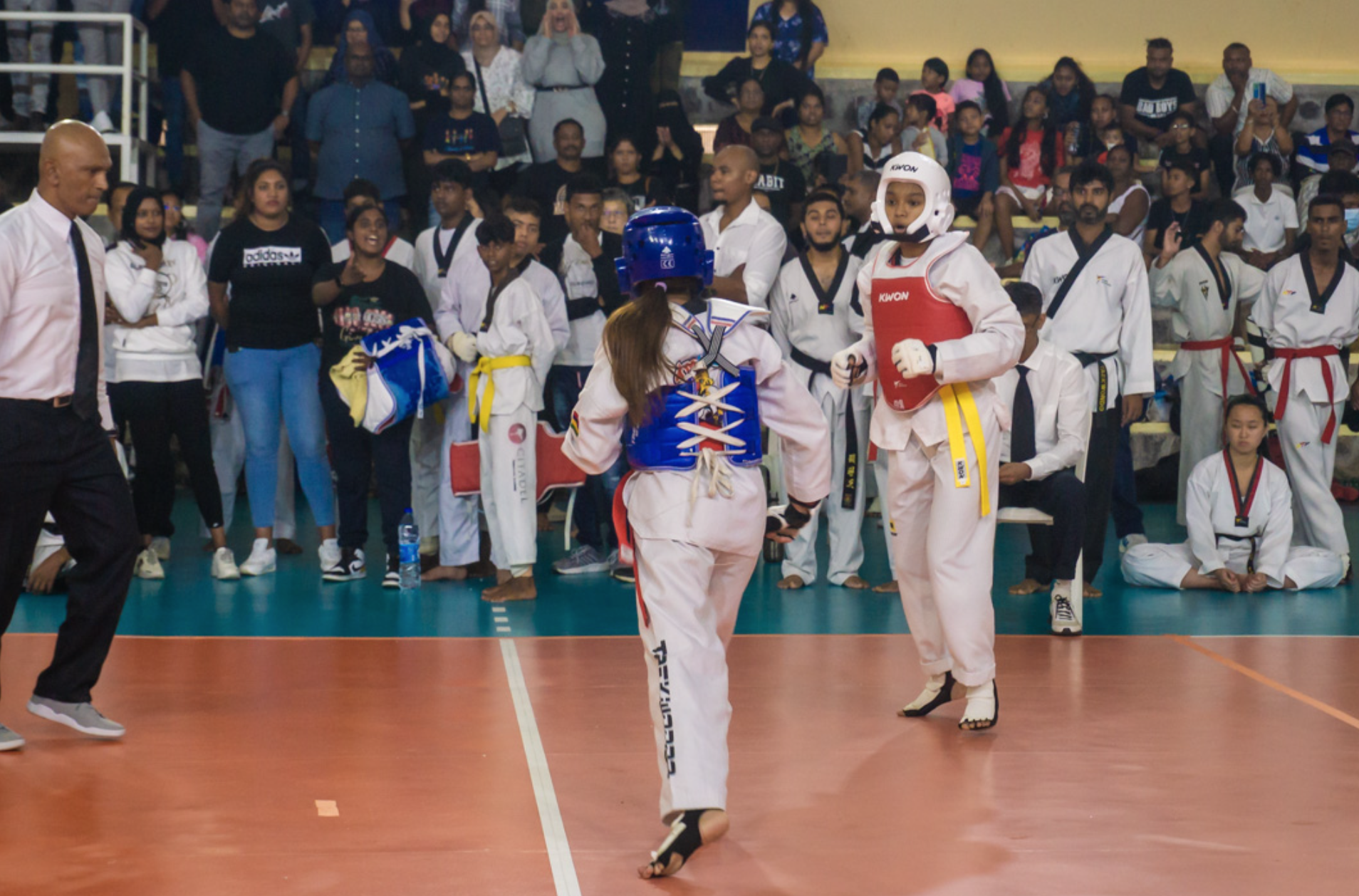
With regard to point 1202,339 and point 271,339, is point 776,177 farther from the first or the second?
point 271,339

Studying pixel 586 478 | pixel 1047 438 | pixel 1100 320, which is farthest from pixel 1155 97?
pixel 586 478

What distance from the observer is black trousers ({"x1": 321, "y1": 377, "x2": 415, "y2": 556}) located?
25.5 feet

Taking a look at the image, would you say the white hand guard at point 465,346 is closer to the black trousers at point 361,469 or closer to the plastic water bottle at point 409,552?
the black trousers at point 361,469

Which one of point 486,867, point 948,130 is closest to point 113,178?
point 948,130

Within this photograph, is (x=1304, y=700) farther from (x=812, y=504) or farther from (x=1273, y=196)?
(x=1273, y=196)

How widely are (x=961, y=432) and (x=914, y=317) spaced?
0.44 m

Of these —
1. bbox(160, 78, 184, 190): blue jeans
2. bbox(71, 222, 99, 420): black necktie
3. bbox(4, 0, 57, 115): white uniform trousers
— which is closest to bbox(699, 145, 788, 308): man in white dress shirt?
bbox(71, 222, 99, 420): black necktie

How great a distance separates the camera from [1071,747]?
4922 mm

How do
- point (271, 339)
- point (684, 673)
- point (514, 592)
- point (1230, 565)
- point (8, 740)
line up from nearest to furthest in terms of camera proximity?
1. point (684, 673)
2. point (8, 740)
3. point (514, 592)
4. point (271, 339)
5. point (1230, 565)

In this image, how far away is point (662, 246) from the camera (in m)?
3.86

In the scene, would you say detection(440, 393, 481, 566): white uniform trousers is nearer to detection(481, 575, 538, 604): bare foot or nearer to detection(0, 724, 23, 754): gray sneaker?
detection(481, 575, 538, 604): bare foot

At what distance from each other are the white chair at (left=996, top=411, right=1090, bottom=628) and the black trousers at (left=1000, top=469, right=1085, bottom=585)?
3 cm

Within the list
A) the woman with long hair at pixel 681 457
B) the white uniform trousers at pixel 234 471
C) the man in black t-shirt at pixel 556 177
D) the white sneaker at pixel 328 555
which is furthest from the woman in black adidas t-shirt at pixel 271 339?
the woman with long hair at pixel 681 457

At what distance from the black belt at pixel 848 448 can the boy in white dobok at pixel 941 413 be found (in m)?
2.39
